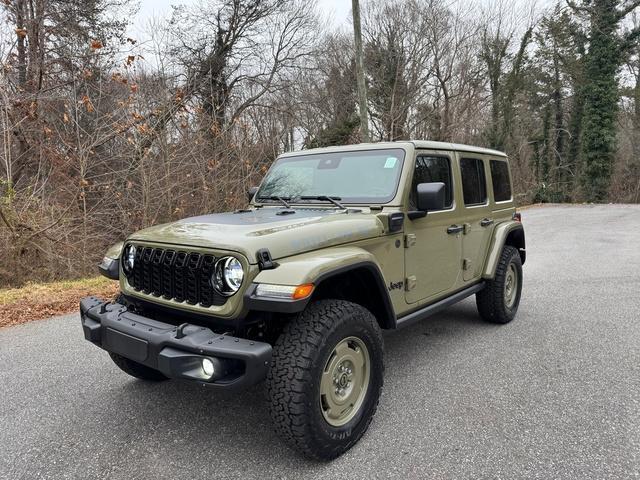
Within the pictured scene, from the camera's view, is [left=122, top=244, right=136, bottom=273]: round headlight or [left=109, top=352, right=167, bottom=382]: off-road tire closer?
[left=122, top=244, right=136, bottom=273]: round headlight

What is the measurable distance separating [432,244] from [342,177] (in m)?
0.92

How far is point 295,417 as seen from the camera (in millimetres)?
2271

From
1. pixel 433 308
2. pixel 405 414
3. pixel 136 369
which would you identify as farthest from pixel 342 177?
pixel 136 369

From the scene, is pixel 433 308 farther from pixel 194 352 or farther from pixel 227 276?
pixel 194 352

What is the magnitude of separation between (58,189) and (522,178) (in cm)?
2619

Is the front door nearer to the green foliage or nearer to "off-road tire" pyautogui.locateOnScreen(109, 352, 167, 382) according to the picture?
"off-road tire" pyautogui.locateOnScreen(109, 352, 167, 382)

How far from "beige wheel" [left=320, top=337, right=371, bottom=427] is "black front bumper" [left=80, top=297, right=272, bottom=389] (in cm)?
47

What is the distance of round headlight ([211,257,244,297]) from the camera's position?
7.84 feet

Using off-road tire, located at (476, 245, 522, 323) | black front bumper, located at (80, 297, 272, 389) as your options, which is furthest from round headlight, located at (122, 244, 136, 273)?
off-road tire, located at (476, 245, 522, 323)

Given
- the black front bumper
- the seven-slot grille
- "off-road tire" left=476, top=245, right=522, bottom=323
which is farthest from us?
"off-road tire" left=476, top=245, right=522, bottom=323

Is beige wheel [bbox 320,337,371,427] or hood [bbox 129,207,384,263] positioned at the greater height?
hood [bbox 129,207,384,263]

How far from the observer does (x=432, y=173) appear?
12.1 ft

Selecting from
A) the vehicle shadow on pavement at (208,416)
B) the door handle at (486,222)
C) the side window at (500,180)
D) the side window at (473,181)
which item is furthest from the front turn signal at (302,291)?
the side window at (500,180)

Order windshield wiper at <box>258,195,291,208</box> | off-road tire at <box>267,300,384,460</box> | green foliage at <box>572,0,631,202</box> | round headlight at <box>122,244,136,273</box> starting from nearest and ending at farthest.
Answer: off-road tire at <box>267,300,384,460</box>
round headlight at <box>122,244,136,273</box>
windshield wiper at <box>258,195,291,208</box>
green foliage at <box>572,0,631,202</box>
